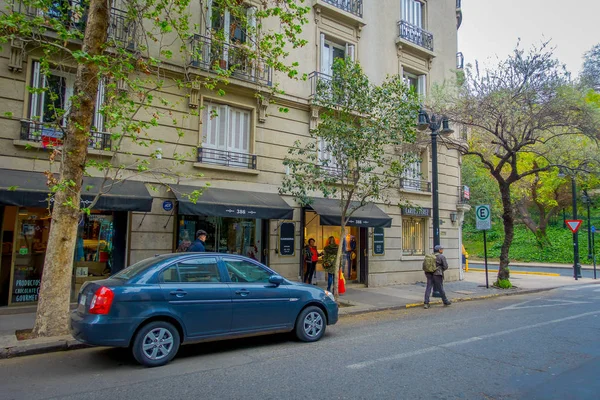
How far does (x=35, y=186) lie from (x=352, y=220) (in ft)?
27.6

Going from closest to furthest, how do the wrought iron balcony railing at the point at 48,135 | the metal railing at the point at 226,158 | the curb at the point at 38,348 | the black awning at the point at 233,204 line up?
the curb at the point at 38,348 < the wrought iron balcony railing at the point at 48,135 < the black awning at the point at 233,204 < the metal railing at the point at 226,158

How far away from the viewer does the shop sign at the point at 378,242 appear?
15.7 m

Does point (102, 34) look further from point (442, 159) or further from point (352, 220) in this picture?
point (442, 159)

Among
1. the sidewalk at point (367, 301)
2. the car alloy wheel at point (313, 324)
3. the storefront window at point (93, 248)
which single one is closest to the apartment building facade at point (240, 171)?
the storefront window at point (93, 248)

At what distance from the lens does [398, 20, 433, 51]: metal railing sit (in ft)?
58.0

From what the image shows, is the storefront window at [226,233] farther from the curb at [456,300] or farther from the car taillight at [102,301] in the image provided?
the car taillight at [102,301]

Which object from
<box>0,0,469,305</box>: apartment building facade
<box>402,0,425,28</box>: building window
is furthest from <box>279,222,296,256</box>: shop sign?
<box>402,0,425,28</box>: building window

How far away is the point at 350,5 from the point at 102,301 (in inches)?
563

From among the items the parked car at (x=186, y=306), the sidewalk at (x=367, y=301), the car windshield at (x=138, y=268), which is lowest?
the sidewalk at (x=367, y=301)

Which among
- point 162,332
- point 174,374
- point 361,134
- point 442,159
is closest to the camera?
point 174,374

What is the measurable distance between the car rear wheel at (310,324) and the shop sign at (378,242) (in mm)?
8397

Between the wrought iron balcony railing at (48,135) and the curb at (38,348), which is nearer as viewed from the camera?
the curb at (38,348)

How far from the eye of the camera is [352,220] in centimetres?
1320

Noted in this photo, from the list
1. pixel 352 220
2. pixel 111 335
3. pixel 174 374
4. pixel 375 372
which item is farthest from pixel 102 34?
pixel 352 220
